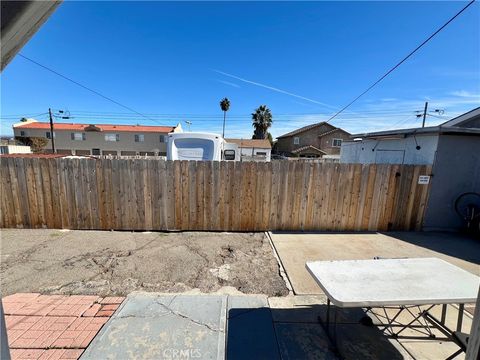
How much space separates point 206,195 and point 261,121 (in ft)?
139

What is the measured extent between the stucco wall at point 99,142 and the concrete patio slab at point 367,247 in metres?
34.8

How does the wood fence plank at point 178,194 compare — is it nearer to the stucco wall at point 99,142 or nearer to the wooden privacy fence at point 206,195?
the wooden privacy fence at point 206,195

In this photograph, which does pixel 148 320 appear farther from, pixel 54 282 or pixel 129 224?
pixel 129 224

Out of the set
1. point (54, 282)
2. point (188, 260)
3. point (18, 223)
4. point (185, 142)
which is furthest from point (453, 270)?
point (18, 223)

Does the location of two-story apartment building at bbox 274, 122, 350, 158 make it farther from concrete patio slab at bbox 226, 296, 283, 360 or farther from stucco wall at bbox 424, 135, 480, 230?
concrete patio slab at bbox 226, 296, 283, 360

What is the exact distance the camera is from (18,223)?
5.39 metres

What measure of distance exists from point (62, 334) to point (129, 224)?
127 inches

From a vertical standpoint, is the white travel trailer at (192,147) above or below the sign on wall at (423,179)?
above

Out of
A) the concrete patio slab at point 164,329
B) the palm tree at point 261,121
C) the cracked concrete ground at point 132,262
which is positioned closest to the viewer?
the concrete patio slab at point 164,329

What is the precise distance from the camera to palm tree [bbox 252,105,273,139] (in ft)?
151

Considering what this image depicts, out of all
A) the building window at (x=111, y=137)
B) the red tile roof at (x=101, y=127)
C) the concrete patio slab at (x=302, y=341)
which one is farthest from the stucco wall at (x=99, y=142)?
the concrete patio slab at (x=302, y=341)

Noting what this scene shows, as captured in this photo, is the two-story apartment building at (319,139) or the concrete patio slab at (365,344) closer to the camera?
the concrete patio slab at (365,344)

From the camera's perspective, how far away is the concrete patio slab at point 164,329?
2.21 m

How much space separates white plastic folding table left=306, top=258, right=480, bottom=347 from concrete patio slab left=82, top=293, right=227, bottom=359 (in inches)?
48.1
